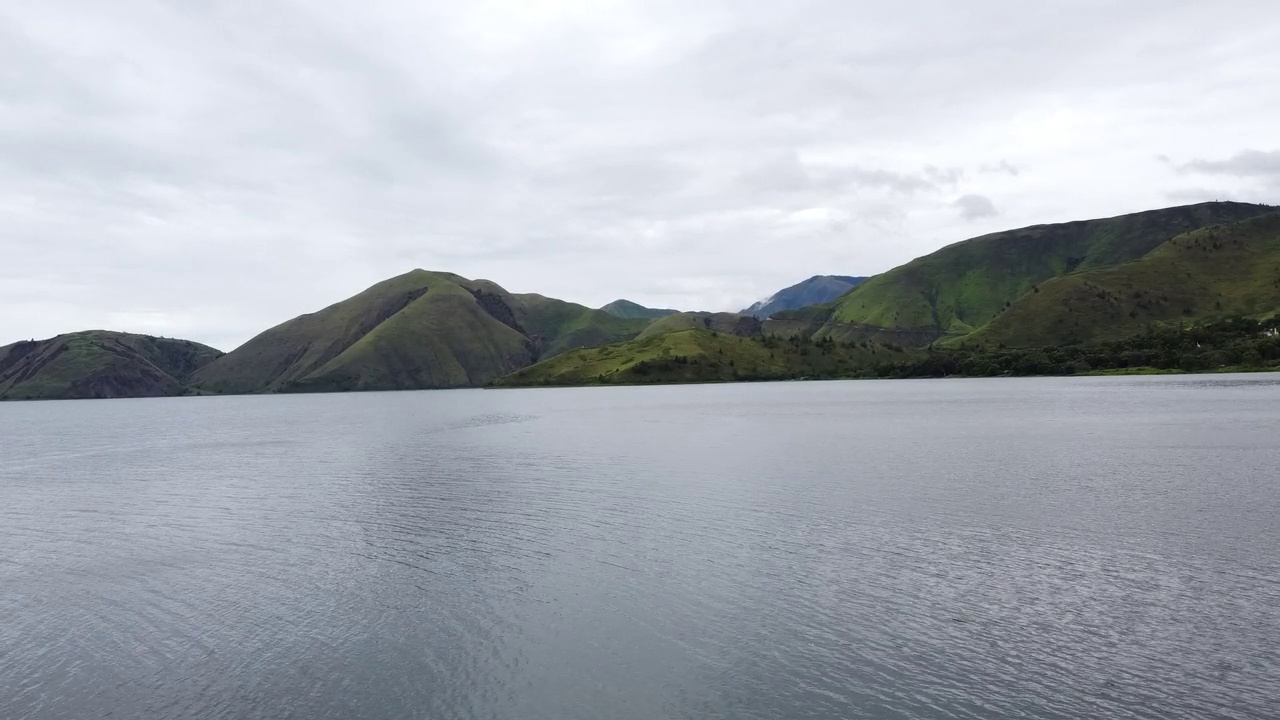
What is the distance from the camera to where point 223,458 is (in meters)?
107

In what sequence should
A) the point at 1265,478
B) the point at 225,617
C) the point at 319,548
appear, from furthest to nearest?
the point at 1265,478 → the point at 319,548 → the point at 225,617

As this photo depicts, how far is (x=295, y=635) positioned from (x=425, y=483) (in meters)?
45.0

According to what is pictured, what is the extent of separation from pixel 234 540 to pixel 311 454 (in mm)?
63886

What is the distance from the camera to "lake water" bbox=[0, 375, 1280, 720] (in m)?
24.7

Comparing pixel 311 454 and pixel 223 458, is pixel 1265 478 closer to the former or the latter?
pixel 311 454

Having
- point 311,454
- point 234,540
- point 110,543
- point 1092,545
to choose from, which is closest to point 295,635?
point 234,540

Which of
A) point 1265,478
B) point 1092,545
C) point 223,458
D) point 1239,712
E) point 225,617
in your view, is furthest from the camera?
point 223,458

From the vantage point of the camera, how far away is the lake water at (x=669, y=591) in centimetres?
2470

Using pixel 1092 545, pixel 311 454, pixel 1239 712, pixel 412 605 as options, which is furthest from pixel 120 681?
pixel 311 454

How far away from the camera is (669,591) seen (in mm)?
35562

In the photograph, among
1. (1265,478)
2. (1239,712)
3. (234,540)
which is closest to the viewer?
(1239,712)

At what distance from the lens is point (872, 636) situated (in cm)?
2855

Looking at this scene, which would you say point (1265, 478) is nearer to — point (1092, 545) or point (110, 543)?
point (1092, 545)

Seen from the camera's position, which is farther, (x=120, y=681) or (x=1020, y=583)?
(x=1020, y=583)
